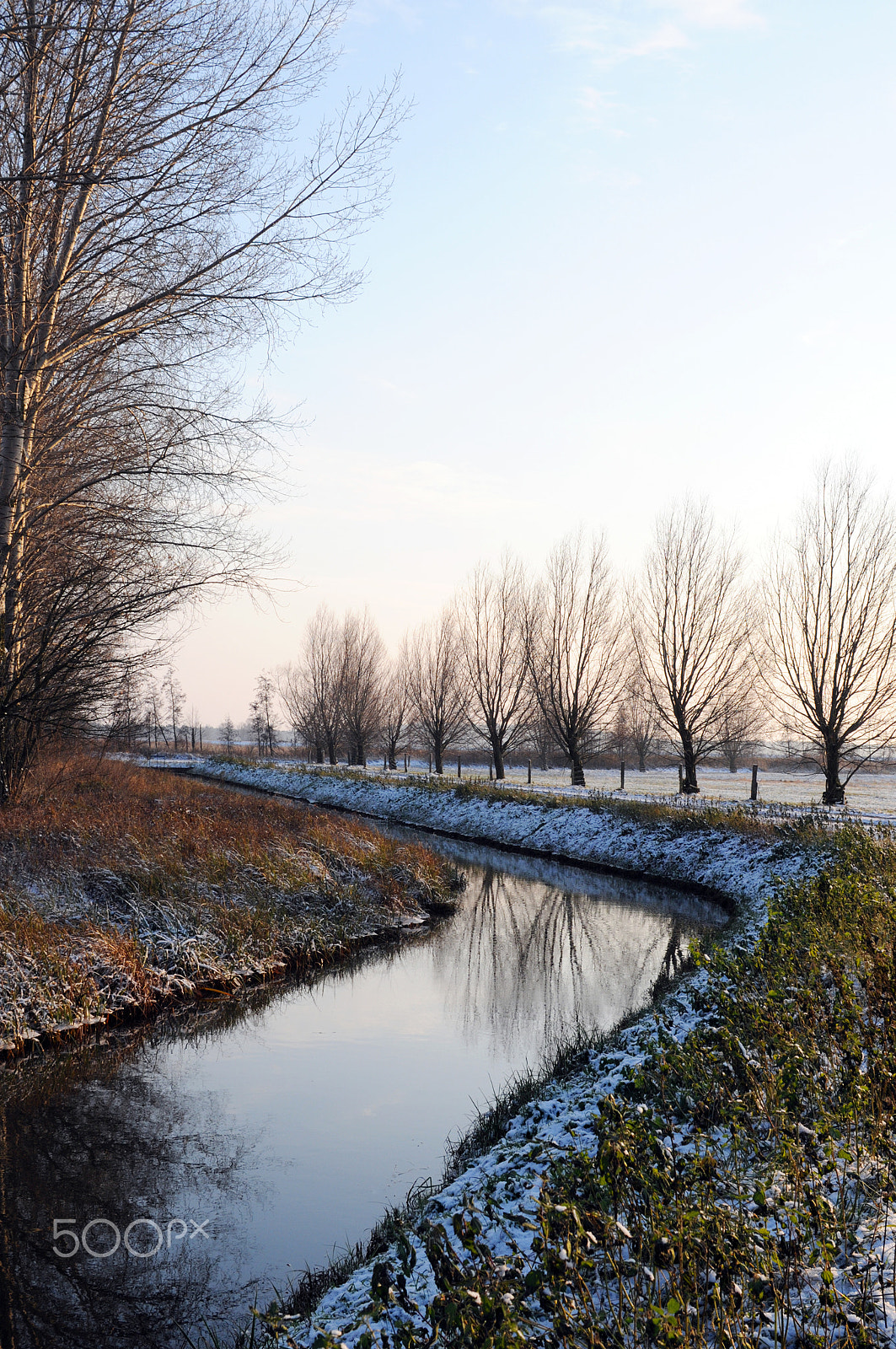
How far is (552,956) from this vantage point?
11531mm

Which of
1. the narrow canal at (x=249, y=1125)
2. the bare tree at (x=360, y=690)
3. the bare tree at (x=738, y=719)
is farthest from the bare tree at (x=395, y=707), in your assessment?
the narrow canal at (x=249, y=1125)

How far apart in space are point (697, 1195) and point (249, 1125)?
4.10 metres

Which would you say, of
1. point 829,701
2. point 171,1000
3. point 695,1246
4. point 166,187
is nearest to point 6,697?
point 171,1000

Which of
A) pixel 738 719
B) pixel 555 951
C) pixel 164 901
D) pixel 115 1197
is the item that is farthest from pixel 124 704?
pixel 738 719

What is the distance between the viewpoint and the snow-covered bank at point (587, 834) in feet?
51.0

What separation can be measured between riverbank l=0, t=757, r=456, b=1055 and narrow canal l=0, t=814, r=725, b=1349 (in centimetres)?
55

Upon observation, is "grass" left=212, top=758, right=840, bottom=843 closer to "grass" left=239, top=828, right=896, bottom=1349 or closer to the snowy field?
the snowy field

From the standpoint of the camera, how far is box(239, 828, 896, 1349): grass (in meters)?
2.63

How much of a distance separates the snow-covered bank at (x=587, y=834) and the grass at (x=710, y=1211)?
8.94 m

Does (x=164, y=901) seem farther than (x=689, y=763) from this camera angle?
No

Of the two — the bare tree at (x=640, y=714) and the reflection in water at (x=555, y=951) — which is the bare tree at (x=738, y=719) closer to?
the bare tree at (x=640, y=714)

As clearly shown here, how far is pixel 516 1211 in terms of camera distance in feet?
12.9

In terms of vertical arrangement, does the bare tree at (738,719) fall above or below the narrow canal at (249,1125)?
above

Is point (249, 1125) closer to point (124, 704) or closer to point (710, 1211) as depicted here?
point (710, 1211)
